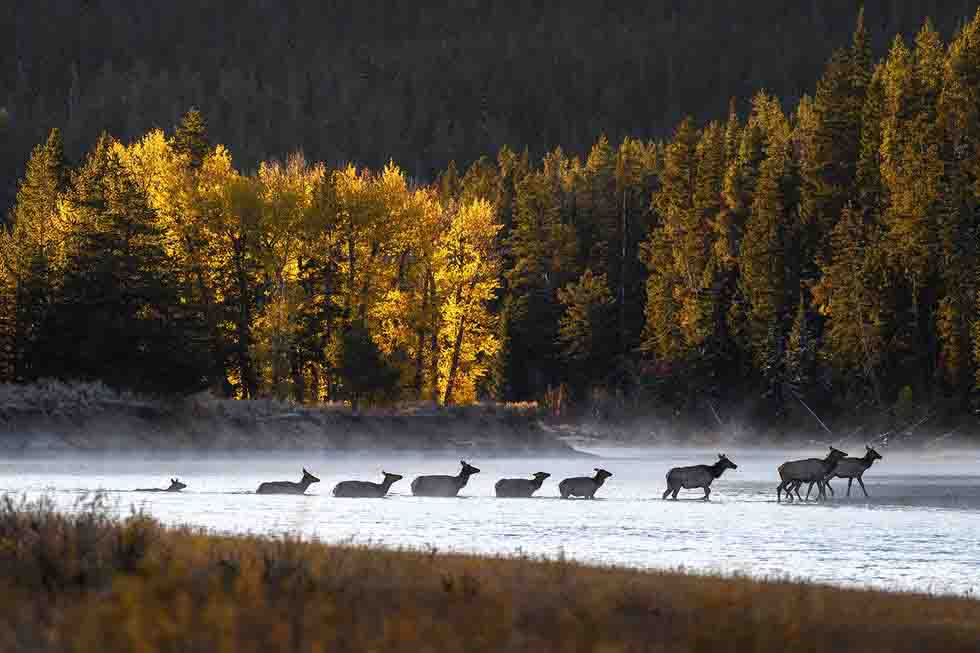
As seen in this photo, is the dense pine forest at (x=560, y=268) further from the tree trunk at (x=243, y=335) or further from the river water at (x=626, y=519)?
the river water at (x=626, y=519)

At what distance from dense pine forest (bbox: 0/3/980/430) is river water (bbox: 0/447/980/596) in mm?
10998

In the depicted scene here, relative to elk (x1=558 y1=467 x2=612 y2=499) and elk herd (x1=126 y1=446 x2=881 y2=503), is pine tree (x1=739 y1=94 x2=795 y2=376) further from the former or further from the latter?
elk (x1=558 y1=467 x2=612 y2=499)

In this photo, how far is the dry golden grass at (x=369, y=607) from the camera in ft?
30.6

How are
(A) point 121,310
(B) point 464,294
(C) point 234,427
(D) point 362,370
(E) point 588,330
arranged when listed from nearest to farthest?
(A) point 121,310
(C) point 234,427
(D) point 362,370
(B) point 464,294
(E) point 588,330

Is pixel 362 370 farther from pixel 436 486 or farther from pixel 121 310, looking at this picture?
pixel 436 486

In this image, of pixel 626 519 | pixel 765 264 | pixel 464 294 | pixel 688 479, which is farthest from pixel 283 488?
pixel 765 264

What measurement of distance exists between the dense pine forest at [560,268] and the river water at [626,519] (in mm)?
10998

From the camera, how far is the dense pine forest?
5406 cm

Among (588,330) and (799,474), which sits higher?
(588,330)

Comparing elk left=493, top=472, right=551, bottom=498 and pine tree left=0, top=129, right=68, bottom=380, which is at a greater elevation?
pine tree left=0, top=129, right=68, bottom=380

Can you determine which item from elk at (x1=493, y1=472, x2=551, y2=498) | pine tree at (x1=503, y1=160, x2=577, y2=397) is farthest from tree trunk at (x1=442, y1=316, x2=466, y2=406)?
elk at (x1=493, y1=472, x2=551, y2=498)

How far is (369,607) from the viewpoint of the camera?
10.7 meters

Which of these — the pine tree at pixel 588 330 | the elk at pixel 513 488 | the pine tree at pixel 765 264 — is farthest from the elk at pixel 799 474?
the pine tree at pixel 588 330

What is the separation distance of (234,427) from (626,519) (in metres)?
29.9
